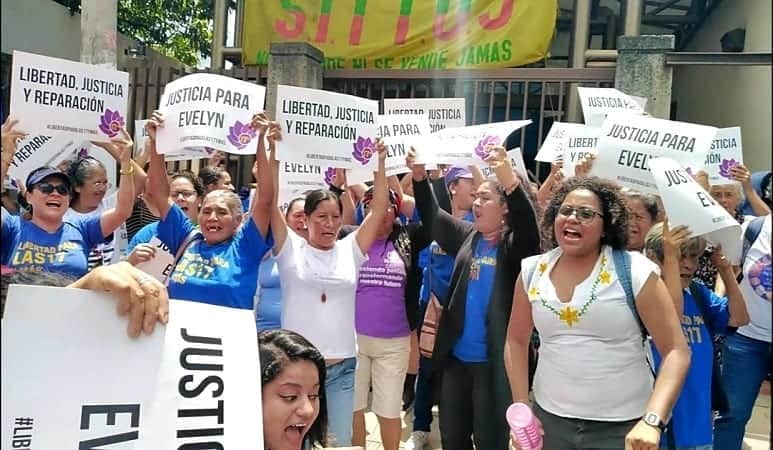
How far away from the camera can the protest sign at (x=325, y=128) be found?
400 centimetres

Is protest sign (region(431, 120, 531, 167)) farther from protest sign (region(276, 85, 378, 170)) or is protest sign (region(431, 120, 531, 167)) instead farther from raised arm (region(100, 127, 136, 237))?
raised arm (region(100, 127, 136, 237))

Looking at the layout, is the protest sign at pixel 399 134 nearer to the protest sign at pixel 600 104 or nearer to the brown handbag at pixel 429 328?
the brown handbag at pixel 429 328

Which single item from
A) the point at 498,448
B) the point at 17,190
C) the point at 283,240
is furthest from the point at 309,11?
the point at 498,448

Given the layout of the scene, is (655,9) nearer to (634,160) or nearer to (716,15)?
(716,15)

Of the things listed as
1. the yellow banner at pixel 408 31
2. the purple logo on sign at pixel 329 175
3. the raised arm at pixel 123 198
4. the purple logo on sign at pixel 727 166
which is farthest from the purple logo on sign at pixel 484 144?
the yellow banner at pixel 408 31

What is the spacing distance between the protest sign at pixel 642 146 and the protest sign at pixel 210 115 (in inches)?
77.9

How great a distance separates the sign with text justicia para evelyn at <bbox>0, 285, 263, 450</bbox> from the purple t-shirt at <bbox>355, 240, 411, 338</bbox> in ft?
7.86

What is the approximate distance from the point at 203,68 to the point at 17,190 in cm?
418

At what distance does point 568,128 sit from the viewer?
4.65m

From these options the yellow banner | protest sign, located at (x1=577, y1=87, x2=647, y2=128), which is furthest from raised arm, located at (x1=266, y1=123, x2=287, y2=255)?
the yellow banner

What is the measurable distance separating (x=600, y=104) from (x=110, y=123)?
3.31m

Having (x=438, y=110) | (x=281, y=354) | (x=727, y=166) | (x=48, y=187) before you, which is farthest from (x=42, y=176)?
(x=727, y=166)

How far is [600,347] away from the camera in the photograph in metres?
2.61

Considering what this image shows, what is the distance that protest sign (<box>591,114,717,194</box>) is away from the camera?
362 cm
